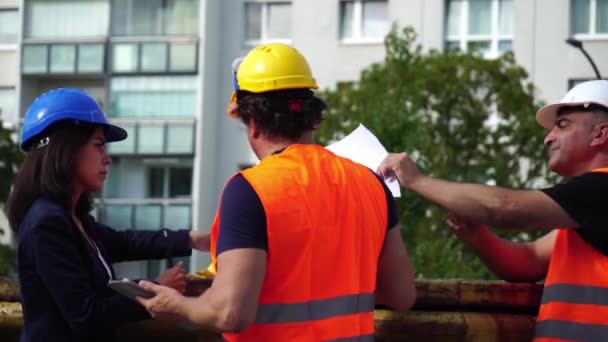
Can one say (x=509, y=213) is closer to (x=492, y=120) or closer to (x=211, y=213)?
(x=492, y=120)

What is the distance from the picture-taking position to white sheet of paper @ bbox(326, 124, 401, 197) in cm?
545

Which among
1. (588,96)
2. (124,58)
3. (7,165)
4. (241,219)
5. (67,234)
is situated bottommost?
(7,165)

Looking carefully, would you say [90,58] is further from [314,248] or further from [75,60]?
[314,248]

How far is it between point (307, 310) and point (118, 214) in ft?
139

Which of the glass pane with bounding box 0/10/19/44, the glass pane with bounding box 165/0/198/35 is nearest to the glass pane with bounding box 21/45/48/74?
the glass pane with bounding box 0/10/19/44

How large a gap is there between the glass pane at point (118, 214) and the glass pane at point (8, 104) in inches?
159

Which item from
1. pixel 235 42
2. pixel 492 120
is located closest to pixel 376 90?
pixel 492 120

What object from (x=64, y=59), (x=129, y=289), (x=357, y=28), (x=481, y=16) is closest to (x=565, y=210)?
(x=129, y=289)

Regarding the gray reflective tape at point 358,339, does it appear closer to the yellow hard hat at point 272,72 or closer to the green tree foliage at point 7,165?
the yellow hard hat at point 272,72

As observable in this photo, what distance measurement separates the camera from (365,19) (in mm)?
43125

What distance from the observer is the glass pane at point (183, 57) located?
45.6m

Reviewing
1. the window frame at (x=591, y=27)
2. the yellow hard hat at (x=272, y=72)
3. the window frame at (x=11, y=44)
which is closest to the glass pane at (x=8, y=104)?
the window frame at (x=11, y=44)

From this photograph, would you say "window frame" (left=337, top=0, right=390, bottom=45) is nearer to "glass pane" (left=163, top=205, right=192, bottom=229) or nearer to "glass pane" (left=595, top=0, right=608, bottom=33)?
"glass pane" (left=595, top=0, right=608, bottom=33)

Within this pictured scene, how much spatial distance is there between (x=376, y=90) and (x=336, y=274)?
1182 inches
